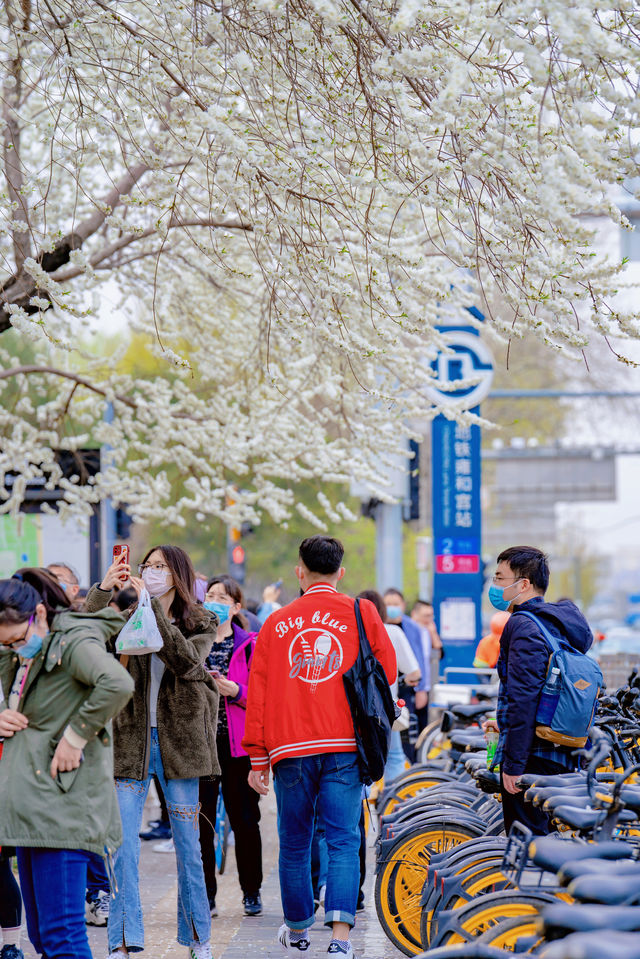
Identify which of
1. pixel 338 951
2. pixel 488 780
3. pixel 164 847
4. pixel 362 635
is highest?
pixel 362 635

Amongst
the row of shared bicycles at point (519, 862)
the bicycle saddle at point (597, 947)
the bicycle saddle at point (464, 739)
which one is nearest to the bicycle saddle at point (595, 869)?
the row of shared bicycles at point (519, 862)

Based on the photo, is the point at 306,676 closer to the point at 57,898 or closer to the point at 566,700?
the point at 566,700

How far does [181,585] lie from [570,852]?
8.31ft

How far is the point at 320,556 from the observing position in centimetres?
584

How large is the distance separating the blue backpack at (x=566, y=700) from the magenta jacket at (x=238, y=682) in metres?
2.04

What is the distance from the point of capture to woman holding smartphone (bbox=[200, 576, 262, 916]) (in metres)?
6.99

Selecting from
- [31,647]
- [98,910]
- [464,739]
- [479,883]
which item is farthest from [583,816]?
[464,739]

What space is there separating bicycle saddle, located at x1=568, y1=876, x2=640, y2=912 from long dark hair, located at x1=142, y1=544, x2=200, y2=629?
2765 mm

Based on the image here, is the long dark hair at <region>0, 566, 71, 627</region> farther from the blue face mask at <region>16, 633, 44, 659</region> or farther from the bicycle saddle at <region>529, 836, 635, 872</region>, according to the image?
Answer: the bicycle saddle at <region>529, 836, 635, 872</region>

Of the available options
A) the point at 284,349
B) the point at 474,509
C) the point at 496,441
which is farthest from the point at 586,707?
the point at 496,441

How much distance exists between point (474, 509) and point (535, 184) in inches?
354

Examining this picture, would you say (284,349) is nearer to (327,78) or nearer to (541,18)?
(327,78)

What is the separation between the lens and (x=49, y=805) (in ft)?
14.3

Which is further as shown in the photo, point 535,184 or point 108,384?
point 108,384
